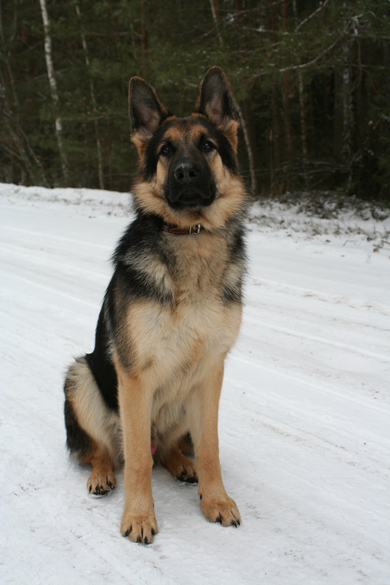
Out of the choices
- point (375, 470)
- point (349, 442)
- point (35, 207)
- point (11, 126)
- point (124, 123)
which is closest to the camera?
point (375, 470)

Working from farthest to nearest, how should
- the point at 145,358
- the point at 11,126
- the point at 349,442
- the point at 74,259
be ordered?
the point at 11,126
the point at 74,259
the point at 349,442
the point at 145,358

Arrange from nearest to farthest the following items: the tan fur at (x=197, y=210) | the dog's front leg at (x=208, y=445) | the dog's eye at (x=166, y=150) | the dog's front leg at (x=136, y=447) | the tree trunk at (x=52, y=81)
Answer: the dog's front leg at (x=136, y=447) < the dog's front leg at (x=208, y=445) < the tan fur at (x=197, y=210) < the dog's eye at (x=166, y=150) < the tree trunk at (x=52, y=81)

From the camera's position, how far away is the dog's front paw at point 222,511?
2297mm

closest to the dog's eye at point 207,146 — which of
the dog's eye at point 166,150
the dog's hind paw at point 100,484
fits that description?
the dog's eye at point 166,150

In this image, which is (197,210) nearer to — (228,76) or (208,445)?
(208,445)

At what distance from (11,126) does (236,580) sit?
22164 millimetres

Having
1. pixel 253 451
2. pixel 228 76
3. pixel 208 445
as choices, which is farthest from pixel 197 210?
pixel 228 76

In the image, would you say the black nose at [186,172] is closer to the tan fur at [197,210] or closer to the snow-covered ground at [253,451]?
the tan fur at [197,210]

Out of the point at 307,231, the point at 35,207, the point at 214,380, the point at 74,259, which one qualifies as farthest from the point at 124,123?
the point at 214,380

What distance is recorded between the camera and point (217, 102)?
2.91 meters

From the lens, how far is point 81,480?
2.60 meters

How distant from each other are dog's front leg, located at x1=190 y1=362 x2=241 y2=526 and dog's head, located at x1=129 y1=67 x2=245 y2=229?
94cm

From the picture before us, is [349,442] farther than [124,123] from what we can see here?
No

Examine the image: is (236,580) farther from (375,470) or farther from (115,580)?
(375,470)
